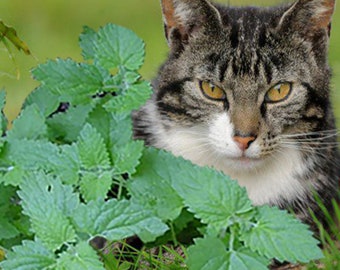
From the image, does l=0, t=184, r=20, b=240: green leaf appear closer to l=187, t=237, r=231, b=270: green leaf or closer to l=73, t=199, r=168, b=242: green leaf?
l=73, t=199, r=168, b=242: green leaf

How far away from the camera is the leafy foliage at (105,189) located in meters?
2.50

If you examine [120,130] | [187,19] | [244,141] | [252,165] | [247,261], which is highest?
[187,19]

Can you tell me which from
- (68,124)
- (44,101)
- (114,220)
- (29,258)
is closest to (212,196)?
(114,220)

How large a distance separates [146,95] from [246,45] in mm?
A: 639

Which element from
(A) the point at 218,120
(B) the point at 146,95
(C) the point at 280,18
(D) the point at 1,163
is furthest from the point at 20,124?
(C) the point at 280,18

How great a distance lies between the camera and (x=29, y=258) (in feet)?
8.29

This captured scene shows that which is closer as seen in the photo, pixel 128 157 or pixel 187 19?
pixel 128 157

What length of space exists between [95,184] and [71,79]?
334 millimetres

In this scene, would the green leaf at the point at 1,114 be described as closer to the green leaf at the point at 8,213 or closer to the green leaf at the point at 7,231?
the green leaf at the point at 8,213

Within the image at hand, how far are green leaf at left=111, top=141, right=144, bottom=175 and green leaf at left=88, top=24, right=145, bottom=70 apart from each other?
0.23m

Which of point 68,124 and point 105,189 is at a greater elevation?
point 68,124

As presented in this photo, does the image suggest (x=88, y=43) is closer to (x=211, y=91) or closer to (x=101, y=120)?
(x=101, y=120)

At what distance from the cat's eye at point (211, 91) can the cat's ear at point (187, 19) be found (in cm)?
19

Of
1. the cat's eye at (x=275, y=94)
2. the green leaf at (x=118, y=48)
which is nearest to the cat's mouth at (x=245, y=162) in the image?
the cat's eye at (x=275, y=94)
